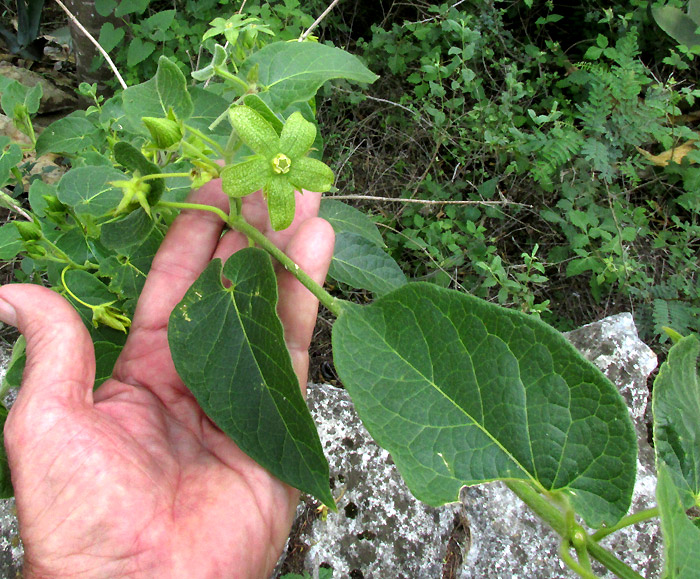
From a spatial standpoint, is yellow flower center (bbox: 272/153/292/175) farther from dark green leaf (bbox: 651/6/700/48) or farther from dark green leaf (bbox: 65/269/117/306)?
dark green leaf (bbox: 651/6/700/48)

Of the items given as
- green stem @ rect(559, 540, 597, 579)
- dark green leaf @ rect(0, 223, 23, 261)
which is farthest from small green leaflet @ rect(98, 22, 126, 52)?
green stem @ rect(559, 540, 597, 579)

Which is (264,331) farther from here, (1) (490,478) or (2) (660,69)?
(2) (660,69)

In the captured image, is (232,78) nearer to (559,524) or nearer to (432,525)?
(559,524)

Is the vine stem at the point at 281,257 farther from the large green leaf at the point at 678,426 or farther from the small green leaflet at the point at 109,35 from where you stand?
the small green leaflet at the point at 109,35

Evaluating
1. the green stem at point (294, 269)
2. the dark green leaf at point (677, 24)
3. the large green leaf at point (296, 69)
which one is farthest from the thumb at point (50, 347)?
the dark green leaf at point (677, 24)

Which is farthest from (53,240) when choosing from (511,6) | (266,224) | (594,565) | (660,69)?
(660,69)
